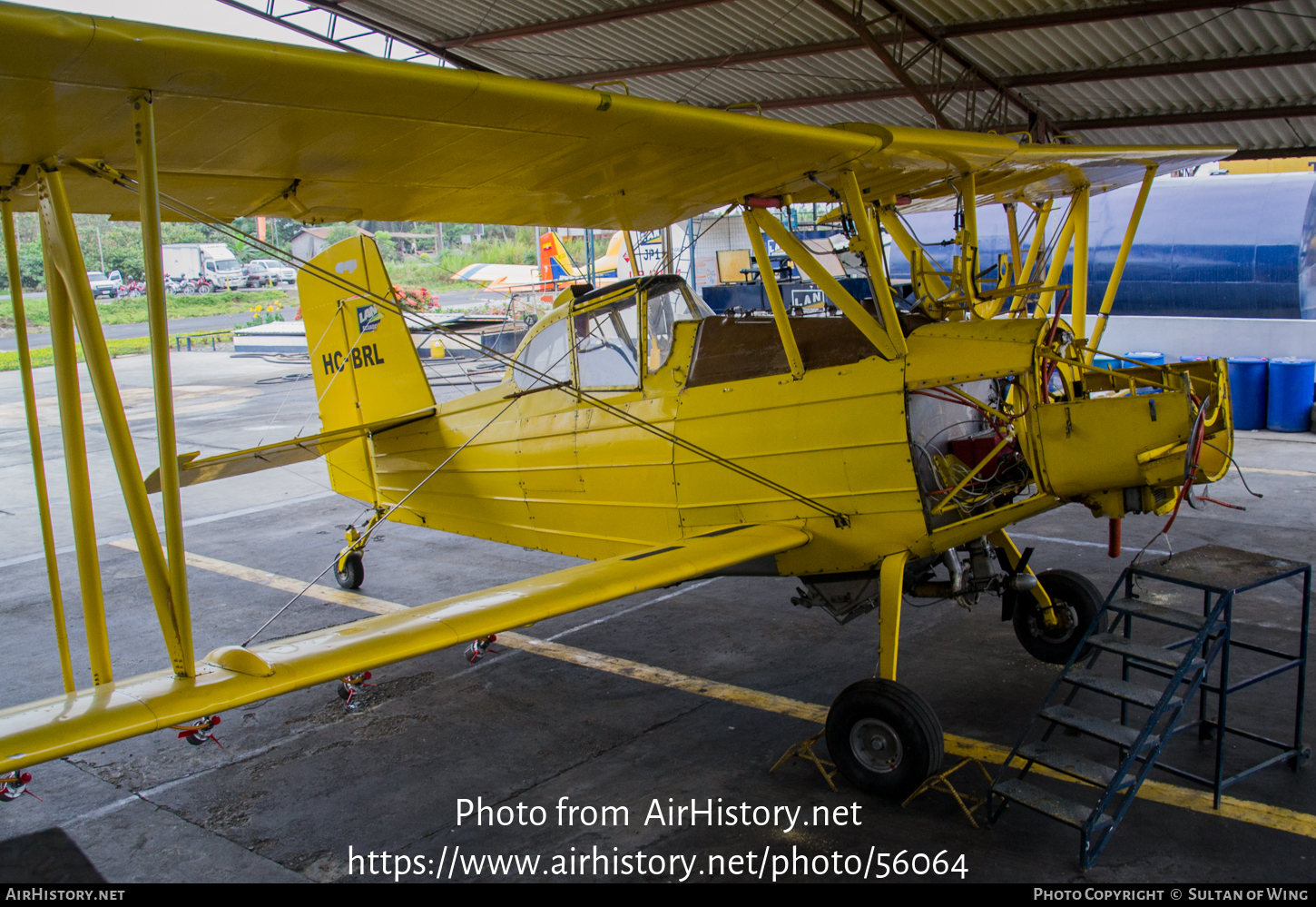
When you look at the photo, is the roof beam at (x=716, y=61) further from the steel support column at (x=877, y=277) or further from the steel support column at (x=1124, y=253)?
the steel support column at (x=877, y=277)

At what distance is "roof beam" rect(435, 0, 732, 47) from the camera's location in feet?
37.8

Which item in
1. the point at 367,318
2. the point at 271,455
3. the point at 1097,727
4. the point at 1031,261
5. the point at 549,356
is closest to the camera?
the point at 1097,727

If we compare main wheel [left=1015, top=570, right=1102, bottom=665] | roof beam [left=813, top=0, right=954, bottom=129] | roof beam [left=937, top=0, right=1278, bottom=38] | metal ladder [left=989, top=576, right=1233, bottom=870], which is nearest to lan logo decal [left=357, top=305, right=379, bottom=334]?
main wheel [left=1015, top=570, right=1102, bottom=665]

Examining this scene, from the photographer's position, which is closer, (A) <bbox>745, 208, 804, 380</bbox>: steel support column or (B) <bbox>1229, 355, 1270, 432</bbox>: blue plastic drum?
(A) <bbox>745, 208, 804, 380</bbox>: steel support column

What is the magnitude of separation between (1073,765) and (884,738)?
78 centimetres

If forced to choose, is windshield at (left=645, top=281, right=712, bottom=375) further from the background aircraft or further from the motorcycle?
the motorcycle

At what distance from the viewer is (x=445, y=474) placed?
22.5 ft

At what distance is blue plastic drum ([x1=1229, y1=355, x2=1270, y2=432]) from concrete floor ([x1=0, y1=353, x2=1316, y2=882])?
15.9ft

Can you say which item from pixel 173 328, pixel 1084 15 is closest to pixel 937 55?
pixel 1084 15

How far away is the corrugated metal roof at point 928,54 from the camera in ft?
32.7

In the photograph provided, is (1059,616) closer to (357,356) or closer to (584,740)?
(584,740)

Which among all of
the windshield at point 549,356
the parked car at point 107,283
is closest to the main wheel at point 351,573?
the windshield at point 549,356

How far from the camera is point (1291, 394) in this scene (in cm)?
1239

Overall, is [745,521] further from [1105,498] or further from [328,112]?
[328,112]
